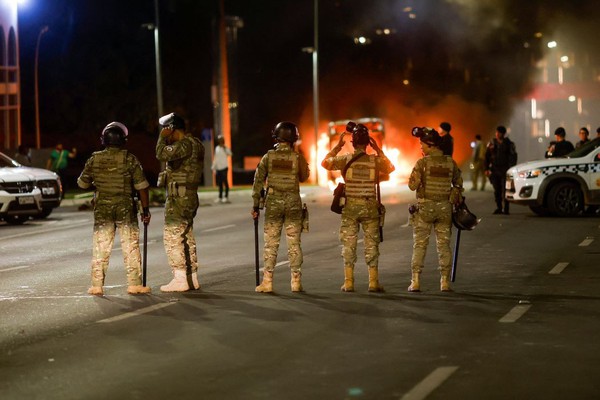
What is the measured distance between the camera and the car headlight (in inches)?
913

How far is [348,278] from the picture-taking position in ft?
40.0

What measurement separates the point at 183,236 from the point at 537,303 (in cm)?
364

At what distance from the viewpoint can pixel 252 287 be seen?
12844 millimetres

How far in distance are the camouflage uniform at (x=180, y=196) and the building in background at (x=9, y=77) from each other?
3501cm

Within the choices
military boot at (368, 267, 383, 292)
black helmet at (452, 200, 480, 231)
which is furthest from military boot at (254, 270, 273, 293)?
black helmet at (452, 200, 480, 231)

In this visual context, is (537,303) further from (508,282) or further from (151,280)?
(151,280)

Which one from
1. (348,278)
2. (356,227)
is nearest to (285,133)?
(356,227)

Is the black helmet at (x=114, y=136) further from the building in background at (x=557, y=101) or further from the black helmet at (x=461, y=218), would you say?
the building in background at (x=557, y=101)

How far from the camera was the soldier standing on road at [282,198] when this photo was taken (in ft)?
39.7

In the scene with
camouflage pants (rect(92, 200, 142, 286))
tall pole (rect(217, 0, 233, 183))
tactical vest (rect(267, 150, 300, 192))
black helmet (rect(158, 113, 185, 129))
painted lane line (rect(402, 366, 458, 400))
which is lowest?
painted lane line (rect(402, 366, 458, 400))

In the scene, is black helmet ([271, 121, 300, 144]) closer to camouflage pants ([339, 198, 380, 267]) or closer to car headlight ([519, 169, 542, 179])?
camouflage pants ([339, 198, 380, 267])

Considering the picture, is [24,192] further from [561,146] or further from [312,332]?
[312,332]

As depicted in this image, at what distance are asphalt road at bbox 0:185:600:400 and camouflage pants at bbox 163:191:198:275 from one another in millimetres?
431

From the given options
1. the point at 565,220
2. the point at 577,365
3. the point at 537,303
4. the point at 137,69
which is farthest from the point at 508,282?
the point at 137,69
